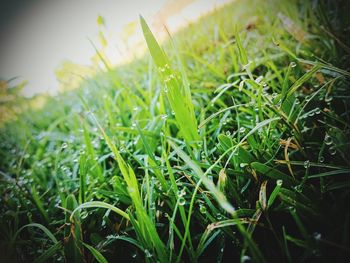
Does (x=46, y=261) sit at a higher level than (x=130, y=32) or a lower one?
lower

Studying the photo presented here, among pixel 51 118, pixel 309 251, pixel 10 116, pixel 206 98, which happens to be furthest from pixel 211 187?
pixel 10 116

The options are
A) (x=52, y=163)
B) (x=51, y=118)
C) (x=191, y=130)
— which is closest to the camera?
(x=191, y=130)

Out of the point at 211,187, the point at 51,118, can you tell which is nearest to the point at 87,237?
the point at 211,187

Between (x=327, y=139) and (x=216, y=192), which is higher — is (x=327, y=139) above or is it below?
below

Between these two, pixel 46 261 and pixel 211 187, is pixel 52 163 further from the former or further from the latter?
pixel 211 187

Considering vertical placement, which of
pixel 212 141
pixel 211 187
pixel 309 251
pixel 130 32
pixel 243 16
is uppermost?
pixel 130 32

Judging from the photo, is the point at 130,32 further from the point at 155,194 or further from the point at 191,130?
the point at 155,194

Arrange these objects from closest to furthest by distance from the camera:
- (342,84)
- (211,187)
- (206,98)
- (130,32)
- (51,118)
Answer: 1. (211,187)
2. (342,84)
3. (206,98)
4. (130,32)
5. (51,118)

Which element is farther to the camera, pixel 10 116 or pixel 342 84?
pixel 10 116

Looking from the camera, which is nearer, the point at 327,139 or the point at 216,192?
the point at 216,192
